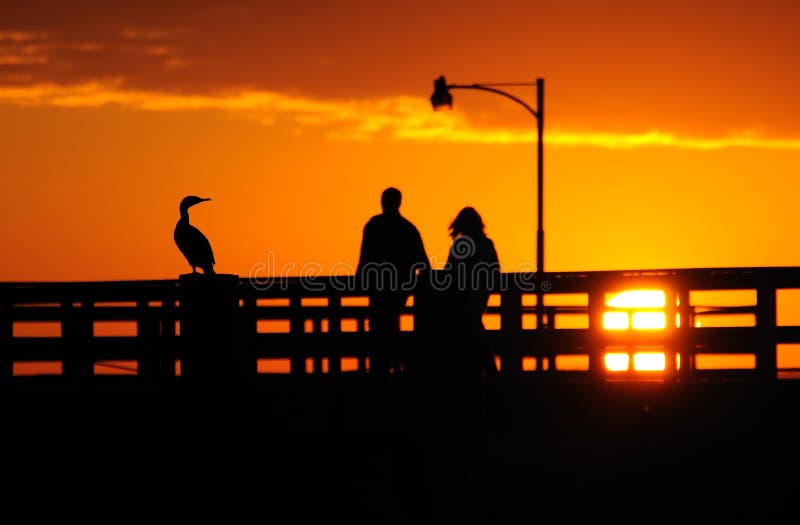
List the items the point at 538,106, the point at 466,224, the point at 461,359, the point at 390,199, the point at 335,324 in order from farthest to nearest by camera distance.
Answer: the point at 538,106
the point at 335,324
the point at 390,199
the point at 466,224
the point at 461,359

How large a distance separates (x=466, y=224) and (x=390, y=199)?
1.00 meters

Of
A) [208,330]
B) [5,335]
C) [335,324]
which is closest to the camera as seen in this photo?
[208,330]

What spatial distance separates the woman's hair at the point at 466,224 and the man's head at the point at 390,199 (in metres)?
0.83

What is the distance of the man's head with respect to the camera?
48.4 ft

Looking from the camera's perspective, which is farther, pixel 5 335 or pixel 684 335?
pixel 5 335

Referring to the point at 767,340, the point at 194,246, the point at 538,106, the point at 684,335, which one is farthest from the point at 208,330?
the point at 538,106

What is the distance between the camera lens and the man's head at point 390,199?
14.8m

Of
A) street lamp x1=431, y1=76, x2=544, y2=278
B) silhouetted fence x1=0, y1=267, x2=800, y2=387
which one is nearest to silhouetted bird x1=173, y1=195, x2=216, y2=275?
silhouetted fence x1=0, y1=267, x2=800, y2=387

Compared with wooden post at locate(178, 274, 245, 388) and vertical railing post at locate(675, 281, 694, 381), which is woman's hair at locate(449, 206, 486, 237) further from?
wooden post at locate(178, 274, 245, 388)

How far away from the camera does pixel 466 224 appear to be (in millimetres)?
14094

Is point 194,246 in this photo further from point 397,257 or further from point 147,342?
point 397,257

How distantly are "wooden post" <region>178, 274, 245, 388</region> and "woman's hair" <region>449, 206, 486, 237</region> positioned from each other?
3031mm

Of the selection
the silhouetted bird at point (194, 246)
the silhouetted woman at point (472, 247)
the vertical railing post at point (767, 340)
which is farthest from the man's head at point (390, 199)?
the vertical railing post at point (767, 340)

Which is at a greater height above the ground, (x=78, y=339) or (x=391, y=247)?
(x=391, y=247)
